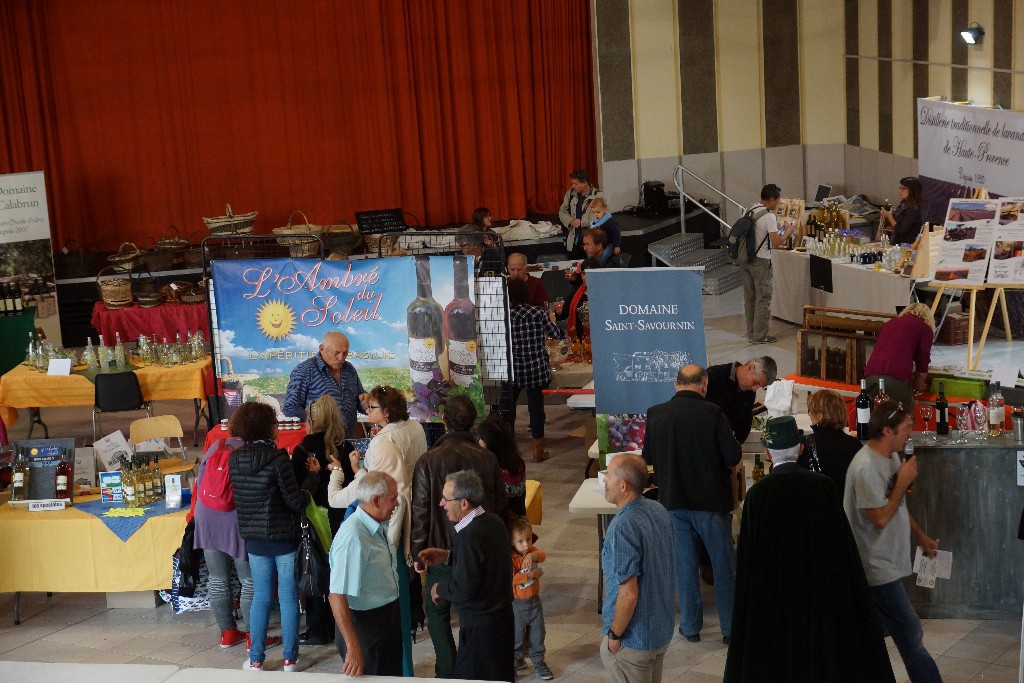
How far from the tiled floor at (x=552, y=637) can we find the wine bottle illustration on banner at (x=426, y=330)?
46.8 inches

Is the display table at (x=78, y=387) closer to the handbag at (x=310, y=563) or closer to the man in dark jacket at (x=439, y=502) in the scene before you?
the handbag at (x=310, y=563)

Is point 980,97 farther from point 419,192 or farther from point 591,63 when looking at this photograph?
point 419,192

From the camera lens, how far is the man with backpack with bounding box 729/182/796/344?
11.3 m

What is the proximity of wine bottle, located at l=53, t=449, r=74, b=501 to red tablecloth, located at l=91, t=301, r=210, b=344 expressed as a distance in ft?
14.7

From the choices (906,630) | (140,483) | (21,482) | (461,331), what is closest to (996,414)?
(906,630)

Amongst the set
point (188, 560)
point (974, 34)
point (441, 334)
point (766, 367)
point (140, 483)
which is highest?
point (974, 34)

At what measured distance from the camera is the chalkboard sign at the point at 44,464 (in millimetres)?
6609

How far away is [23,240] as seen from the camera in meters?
11.8

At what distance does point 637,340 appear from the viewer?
6.58 m

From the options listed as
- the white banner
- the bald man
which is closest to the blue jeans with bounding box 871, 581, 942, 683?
the bald man

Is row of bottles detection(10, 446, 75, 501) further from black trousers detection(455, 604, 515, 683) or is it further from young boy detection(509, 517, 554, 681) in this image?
black trousers detection(455, 604, 515, 683)

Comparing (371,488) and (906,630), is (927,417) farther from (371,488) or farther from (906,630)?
(371,488)

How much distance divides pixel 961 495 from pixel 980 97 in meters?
7.56

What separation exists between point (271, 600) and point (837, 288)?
22.4 feet
